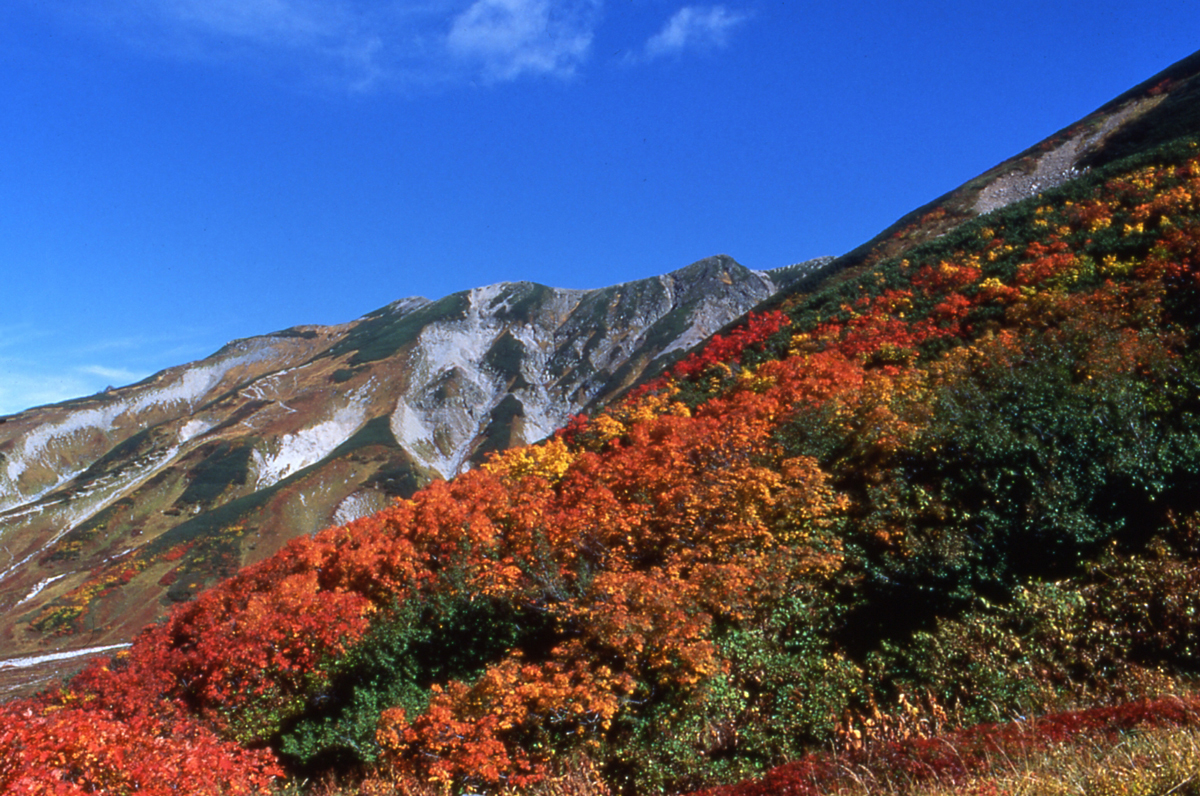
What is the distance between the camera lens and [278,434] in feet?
432

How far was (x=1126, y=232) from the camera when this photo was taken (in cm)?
2962

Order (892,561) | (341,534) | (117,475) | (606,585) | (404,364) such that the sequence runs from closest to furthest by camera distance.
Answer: (606,585) < (892,561) < (341,534) < (117,475) < (404,364)

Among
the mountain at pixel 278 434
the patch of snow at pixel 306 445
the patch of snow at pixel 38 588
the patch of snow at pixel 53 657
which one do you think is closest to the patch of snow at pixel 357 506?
the mountain at pixel 278 434

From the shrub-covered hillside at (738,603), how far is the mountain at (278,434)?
79202mm

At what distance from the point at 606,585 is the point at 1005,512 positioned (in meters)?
8.76

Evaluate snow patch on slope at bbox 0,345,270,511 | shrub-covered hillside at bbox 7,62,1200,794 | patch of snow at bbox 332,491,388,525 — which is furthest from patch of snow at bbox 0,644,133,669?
snow patch on slope at bbox 0,345,270,511

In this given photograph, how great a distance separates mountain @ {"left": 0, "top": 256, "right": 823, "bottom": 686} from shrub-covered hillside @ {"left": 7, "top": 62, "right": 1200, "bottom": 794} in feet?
260

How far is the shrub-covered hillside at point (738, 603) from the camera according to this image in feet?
36.5

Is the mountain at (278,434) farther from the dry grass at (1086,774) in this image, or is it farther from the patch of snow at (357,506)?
the dry grass at (1086,774)

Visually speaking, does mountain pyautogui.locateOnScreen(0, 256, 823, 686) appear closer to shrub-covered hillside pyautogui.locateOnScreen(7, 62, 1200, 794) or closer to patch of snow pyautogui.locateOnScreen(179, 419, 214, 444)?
patch of snow pyautogui.locateOnScreen(179, 419, 214, 444)

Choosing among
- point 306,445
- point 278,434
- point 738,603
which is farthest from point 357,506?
point 738,603

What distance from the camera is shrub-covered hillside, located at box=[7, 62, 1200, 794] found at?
36.5 feet

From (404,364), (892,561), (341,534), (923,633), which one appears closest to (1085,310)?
(892,561)

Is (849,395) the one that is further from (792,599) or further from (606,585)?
(606,585)
